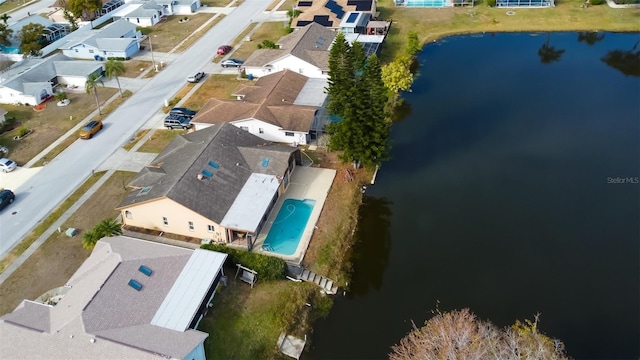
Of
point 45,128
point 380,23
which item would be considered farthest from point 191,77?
point 380,23

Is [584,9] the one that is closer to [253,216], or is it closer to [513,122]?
[513,122]

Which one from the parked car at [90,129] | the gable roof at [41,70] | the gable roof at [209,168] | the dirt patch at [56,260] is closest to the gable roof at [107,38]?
the gable roof at [41,70]

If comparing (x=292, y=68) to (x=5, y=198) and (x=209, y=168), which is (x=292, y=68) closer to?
(x=209, y=168)

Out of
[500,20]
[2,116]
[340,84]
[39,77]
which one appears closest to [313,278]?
[340,84]

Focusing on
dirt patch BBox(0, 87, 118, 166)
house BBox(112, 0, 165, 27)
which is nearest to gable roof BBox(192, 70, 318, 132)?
dirt patch BBox(0, 87, 118, 166)

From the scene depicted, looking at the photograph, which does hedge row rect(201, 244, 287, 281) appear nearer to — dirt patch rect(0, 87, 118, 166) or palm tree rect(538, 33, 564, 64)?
dirt patch rect(0, 87, 118, 166)

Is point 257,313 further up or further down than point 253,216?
further down
